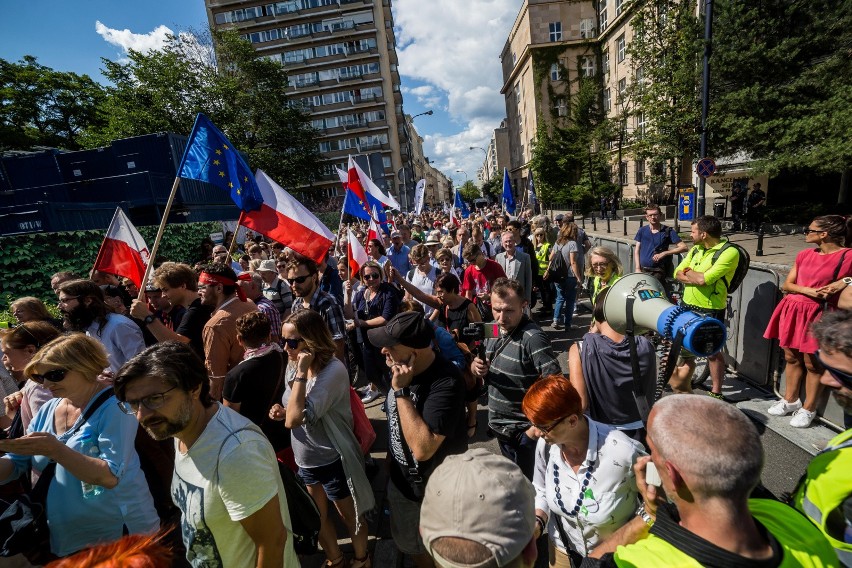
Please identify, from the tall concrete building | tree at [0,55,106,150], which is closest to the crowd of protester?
tree at [0,55,106,150]

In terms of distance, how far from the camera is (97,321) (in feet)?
10.6

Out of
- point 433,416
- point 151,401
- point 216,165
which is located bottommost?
point 433,416

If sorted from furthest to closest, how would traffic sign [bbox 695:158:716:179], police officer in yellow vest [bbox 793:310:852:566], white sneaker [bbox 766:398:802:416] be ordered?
traffic sign [bbox 695:158:716:179]
white sneaker [bbox 766:398:802:416]
police officer in yellow vest [bbox 793:310:852:566]

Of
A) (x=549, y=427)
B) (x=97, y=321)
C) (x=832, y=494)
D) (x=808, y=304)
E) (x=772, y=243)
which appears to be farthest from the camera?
(x=772, y=243)

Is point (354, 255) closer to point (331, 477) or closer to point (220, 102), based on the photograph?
point (331, 477)

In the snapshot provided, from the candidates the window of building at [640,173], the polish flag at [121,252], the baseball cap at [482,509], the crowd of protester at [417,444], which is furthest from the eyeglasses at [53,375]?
the window of building at [640,173]

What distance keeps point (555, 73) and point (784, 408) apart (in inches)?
1723

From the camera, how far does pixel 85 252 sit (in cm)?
949

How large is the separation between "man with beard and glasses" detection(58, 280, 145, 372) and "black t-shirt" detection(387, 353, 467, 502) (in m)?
2.39

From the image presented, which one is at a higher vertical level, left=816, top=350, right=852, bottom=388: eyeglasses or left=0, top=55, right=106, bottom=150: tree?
left=0, top=55, right=106, bottom=150: tree

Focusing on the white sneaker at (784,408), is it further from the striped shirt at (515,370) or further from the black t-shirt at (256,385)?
the black t-shirt at (256,385)

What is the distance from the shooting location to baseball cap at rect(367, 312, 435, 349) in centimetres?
199

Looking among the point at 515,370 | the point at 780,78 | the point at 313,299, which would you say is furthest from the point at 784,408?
the point at 780,78

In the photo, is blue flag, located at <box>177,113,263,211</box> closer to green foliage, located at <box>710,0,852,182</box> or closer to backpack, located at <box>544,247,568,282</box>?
backpack, located at <box>544,247,568,282</box>
